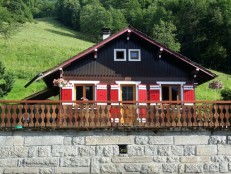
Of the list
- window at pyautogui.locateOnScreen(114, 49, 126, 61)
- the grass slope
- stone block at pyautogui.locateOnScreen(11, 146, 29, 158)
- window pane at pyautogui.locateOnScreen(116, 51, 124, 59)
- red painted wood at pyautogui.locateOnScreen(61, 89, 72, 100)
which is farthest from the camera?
the grass slope

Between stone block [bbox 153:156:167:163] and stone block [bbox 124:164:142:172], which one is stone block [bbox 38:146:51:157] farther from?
stone block [bbox 153:156:167:163]

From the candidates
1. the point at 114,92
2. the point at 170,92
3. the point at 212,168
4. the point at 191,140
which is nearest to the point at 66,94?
the point at 114,92

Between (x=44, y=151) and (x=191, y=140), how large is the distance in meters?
5.48

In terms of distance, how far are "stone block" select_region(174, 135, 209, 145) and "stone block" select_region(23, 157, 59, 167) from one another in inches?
179

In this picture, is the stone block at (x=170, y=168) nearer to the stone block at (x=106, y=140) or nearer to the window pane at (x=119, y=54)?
the stone block at (x=106, y=140)

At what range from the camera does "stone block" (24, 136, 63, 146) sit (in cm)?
1577

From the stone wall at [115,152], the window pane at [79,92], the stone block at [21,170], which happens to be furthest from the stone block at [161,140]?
the window pane at [79,92]

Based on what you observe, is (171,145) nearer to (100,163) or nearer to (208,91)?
(100,163)

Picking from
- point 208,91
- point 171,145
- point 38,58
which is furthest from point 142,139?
point 38,58

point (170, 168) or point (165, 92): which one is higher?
point (165, 92)

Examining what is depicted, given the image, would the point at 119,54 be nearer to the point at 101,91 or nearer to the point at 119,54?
the point at 119,54

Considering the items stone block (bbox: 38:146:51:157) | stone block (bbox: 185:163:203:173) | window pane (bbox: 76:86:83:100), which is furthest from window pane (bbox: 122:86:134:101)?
stone block (bbox: 38:146:51:157)

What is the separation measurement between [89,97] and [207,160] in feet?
27.5

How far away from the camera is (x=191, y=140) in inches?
644
